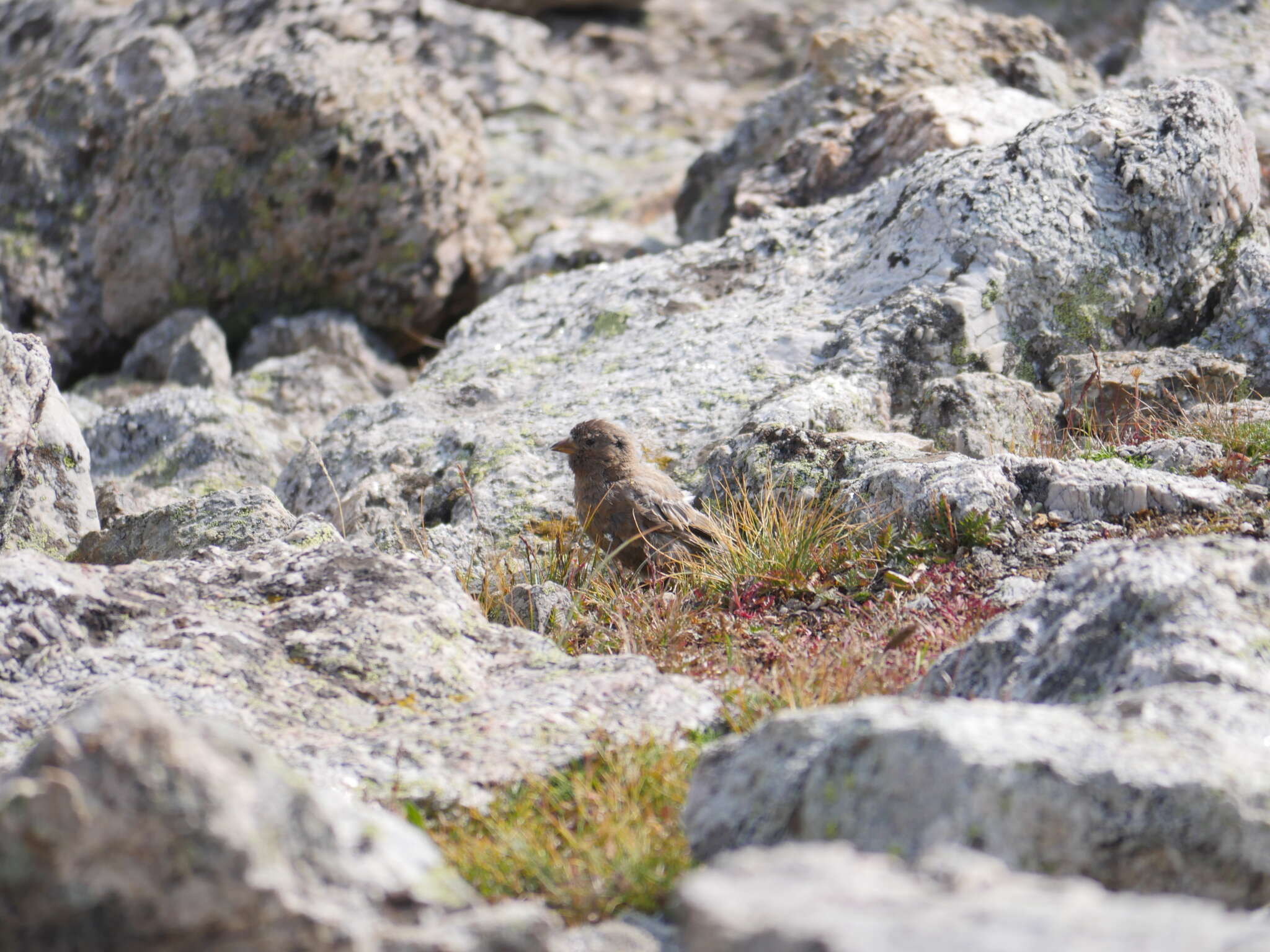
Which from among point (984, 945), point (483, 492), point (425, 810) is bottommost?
point (483, 492)

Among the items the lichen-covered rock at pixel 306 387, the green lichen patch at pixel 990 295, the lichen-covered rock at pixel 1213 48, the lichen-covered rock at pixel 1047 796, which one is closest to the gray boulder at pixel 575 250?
the lichen-covered rock at pixel 306 387

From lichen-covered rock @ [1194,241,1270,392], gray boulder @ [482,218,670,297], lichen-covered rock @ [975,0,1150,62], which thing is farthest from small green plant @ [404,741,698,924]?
lichen-covered rock @ [975,0,1150,62]

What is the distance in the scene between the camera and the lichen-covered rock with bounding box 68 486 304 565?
666 centimetres

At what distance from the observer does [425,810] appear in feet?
13.5

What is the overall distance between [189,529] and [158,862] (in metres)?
4.52

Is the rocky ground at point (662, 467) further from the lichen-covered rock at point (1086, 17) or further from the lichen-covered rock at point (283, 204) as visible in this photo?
the lichen-covered rock at point (1086, 17)

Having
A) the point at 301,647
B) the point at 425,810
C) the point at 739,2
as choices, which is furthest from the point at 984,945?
the point at 739,2

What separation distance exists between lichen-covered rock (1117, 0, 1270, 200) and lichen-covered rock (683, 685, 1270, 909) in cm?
1157

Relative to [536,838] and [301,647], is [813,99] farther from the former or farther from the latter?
[536,838]

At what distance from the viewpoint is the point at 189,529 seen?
677cm

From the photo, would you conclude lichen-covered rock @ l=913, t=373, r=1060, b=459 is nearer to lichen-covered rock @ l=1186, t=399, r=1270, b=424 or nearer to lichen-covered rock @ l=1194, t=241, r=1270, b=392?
lichen-covered rock @ l=1186, t=399, r=1270, b=424

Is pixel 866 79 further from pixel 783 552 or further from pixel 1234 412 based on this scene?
pixel 783 552

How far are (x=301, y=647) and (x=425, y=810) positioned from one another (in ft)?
3.74

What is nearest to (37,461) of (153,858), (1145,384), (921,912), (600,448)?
(600,448)
